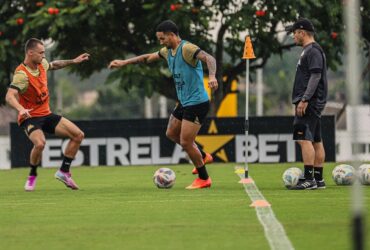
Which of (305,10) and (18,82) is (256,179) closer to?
(18,82)

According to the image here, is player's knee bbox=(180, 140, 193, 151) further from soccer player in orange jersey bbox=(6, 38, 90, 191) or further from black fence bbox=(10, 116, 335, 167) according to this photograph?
black fence bbox=(10, 116, 335, 167)

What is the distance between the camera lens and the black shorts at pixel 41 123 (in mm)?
14523

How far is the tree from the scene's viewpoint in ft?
86.7

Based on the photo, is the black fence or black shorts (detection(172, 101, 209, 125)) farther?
the black fence

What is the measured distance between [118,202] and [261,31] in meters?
15.1

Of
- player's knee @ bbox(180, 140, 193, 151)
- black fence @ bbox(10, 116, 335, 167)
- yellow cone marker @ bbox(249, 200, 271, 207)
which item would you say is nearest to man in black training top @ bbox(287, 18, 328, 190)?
player's knee @ bbox(180, 140, 193, 151)

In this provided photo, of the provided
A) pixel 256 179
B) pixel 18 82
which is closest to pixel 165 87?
pixel 256 179

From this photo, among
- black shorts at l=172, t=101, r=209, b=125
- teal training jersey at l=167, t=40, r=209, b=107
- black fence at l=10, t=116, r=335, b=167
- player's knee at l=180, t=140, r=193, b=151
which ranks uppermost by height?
teal training jersey at l=167, t=40, r=209, b=107

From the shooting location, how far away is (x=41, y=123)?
576 inches

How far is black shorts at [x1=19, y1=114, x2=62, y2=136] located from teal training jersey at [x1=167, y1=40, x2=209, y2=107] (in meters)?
1.91

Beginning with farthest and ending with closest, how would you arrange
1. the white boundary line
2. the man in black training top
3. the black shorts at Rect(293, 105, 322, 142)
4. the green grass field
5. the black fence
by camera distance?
the black fence
the black shorts at Rect(293, 105, 322, 142)
the man in black training top
the green grass field
the white boundary line

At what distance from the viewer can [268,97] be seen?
10450cm

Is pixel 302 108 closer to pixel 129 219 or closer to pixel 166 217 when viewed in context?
pixel 166 217

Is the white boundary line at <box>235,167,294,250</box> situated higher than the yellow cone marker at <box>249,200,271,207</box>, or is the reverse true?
the white boundary line at <box>235,167,294,250</box>
